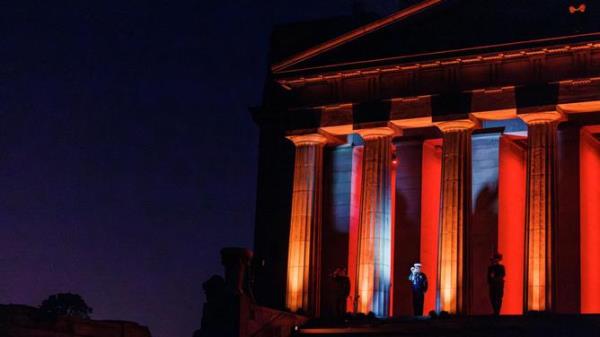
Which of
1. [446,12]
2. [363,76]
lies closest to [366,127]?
[363,76]

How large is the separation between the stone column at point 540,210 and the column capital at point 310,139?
27.7ft

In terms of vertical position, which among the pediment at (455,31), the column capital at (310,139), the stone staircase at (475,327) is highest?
the pediment at (455,31)

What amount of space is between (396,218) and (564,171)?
7.54 m

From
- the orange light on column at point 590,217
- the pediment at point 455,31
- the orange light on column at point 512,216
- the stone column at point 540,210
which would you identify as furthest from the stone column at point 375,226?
the orange light on column at point 590,217

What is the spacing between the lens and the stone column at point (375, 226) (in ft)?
154

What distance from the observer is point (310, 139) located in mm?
49719

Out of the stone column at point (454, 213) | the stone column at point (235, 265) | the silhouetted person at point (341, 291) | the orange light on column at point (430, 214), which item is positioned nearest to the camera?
the stone column at point (235, 265)

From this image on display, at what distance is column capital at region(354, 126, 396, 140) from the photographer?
48188 millimetres

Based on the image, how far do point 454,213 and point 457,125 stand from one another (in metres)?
3.45

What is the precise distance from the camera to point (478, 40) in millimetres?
46219

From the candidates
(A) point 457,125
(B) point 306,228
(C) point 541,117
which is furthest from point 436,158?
(C) point 541,117

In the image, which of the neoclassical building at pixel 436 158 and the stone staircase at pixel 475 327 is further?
the neoclassical building at pixel 436 158

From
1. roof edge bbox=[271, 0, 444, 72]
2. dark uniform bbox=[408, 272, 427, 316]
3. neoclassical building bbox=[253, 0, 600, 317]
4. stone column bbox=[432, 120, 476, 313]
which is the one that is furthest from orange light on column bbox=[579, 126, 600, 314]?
roof edge bbox=[271, 0, 444, 72]

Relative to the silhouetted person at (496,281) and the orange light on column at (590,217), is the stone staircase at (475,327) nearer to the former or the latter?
the silhouetted person at (496,281)
